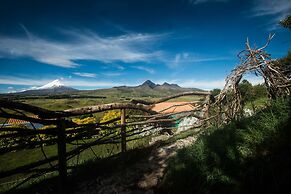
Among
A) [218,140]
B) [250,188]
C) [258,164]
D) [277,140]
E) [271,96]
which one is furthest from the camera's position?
[271,96]

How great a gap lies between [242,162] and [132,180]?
2269 mm

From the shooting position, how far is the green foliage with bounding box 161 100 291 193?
2.47 meters

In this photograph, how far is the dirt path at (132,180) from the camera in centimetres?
385

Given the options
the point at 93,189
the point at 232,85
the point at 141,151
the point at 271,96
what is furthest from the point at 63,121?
the point at 271,96

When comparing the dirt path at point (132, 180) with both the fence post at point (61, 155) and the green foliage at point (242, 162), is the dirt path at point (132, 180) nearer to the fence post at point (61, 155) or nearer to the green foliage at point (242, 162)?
the fence post at point (61, 155)

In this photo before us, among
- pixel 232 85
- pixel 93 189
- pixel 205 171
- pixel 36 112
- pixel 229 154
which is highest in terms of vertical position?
pixel 232 85

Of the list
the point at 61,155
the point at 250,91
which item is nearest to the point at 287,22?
the point at 250,91

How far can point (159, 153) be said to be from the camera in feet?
18.4

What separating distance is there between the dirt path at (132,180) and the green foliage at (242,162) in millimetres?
689

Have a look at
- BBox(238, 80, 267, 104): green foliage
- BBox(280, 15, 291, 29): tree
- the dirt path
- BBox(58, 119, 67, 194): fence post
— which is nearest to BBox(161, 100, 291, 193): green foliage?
the dirt path

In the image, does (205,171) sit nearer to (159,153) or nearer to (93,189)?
(93,189)

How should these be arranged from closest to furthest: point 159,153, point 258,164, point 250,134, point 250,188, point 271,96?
point 250,188
point 258,164
point 250,134
point 159,153
point 271,96

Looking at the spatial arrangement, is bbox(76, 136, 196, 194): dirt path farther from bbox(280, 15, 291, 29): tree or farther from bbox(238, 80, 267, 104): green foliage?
bbox(280, 15, 291, 29): tree

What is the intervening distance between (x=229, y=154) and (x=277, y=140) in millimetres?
715
